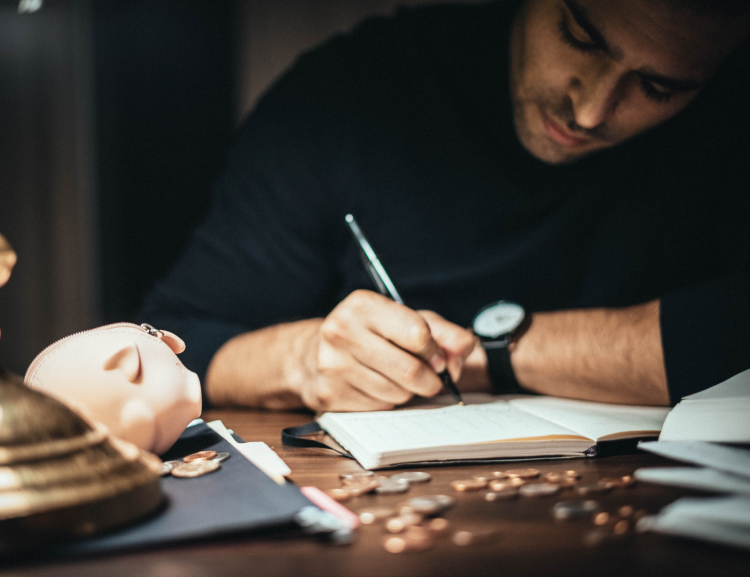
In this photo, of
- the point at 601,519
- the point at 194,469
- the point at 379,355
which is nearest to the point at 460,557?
the point at 601,519

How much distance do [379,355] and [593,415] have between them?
1.05ft

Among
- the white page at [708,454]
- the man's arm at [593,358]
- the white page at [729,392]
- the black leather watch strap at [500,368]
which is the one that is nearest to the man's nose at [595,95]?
the man's arm at [593,358]

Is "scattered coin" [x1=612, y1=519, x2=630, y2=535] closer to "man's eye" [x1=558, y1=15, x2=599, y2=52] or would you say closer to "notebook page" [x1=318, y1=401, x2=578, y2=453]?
"notebook page" [x1=318, y1=401, x2=578, y2=453]

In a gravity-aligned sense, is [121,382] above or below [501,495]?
above

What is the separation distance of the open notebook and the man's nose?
1.86ft

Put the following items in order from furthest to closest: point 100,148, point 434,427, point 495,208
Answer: point 100,148 → point 495,208 → point 434,427

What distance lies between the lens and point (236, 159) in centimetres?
150

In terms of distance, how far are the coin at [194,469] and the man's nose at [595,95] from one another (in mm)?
948

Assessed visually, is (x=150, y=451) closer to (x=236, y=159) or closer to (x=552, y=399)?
(x=552, y=399)

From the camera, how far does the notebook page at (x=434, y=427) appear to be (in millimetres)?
646

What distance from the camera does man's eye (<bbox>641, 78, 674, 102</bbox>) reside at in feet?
3.59

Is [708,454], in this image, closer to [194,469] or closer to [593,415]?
[593,415]

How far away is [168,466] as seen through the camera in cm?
54

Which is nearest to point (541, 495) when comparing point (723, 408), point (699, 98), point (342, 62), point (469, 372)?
point (723, 408)
